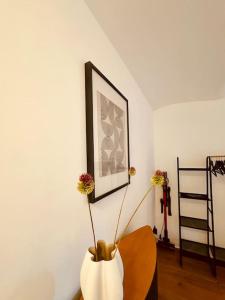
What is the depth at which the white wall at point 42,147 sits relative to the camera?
1.71ft

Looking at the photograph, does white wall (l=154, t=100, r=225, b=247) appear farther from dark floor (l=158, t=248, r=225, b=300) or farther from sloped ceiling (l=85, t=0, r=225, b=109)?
sloped ceiling (l=85, t=0, r=225, b=109)

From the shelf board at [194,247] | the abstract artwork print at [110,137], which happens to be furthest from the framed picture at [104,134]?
the shelf board at [194,247]

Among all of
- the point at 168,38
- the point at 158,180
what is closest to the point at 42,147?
the point at 158,180

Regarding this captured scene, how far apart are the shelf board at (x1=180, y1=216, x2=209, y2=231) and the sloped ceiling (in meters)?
1.79

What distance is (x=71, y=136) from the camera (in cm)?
81

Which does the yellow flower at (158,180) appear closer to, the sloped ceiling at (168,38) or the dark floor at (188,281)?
the sloped ceiling at (168,38)

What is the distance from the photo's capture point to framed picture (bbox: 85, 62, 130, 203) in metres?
0.92

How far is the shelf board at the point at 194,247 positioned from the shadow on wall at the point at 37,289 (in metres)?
2.15

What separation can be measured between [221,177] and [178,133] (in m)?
0.85

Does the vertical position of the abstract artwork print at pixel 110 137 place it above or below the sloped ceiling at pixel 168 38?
below

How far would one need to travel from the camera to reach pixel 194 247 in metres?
2.27

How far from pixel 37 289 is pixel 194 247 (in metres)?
2.34

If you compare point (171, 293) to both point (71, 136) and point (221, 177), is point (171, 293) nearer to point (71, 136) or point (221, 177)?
point (221, 177)

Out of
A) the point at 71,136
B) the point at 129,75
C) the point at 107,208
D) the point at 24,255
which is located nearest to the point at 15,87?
the point at 71,136
